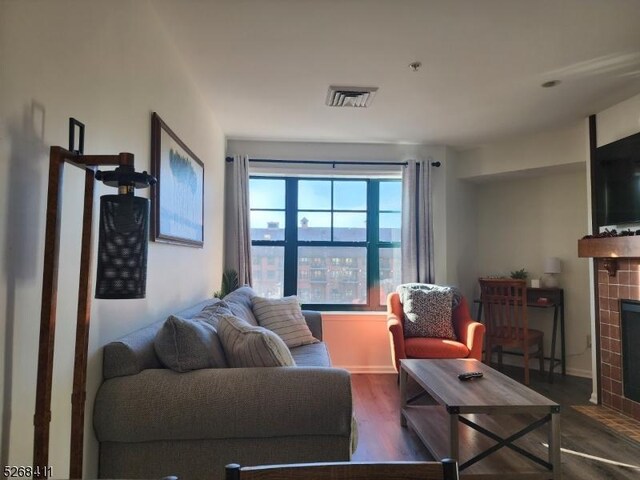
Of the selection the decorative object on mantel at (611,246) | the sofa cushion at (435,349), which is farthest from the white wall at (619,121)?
the sofa cushion at (435,349)

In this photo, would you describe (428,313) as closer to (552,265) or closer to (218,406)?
(552,265)

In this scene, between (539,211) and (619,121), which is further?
(539,211)

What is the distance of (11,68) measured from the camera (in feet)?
3.64

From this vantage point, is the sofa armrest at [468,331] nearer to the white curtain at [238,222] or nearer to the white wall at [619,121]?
the white wall at [619,121]

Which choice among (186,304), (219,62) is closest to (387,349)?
(186,304)

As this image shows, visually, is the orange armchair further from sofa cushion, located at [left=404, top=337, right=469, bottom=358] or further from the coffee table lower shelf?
the coffee table lower shelf

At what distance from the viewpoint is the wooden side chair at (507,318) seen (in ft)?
13.3

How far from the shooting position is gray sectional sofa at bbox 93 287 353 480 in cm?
157

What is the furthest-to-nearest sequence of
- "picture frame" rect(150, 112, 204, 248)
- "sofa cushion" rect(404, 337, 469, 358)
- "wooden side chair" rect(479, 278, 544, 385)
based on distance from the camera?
"wooden side chair" rect(479, 278, 544, 385) → "sofa cushion" rect(404, 337, 469, 358) → "picture frame" rect(150, 112, 204, 248)

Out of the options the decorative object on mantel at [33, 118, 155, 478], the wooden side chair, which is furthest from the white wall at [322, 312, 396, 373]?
the decorative object on mantel at [33, 118, 155, 478]

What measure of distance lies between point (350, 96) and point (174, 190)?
156cm

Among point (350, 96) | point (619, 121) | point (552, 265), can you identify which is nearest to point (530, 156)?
point (619, 121)

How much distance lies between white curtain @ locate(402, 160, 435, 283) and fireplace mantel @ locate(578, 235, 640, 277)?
1.42 metres

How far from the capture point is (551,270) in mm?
4371
